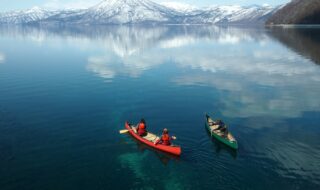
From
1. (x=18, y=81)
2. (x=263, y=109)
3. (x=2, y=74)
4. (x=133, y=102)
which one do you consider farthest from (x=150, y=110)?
(x=2, y=74)

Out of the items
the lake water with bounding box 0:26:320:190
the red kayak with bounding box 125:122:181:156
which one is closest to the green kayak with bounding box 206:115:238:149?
the lake water with bounding box 0:26:320:190

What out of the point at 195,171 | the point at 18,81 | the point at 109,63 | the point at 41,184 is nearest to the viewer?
the point at 41,184

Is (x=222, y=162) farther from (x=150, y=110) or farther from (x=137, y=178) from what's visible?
(x=150, y=110)

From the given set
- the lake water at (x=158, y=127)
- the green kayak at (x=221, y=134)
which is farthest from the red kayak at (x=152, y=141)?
the green kayak at (x=221, y=134)

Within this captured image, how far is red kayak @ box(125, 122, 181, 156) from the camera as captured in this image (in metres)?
39.1

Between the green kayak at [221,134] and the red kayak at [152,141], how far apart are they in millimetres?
6193

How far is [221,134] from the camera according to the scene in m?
42.6

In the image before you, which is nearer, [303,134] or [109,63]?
[303,134]

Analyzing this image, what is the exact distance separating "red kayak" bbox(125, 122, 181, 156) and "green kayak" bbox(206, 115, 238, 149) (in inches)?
244

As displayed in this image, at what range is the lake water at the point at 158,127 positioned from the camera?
113 ft

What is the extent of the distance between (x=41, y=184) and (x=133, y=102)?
29.4 meters

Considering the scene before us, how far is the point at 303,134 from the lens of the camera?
147 ft

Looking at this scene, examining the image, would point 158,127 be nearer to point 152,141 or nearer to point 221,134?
point 152,141

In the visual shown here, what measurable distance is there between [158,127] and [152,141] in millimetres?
6780
